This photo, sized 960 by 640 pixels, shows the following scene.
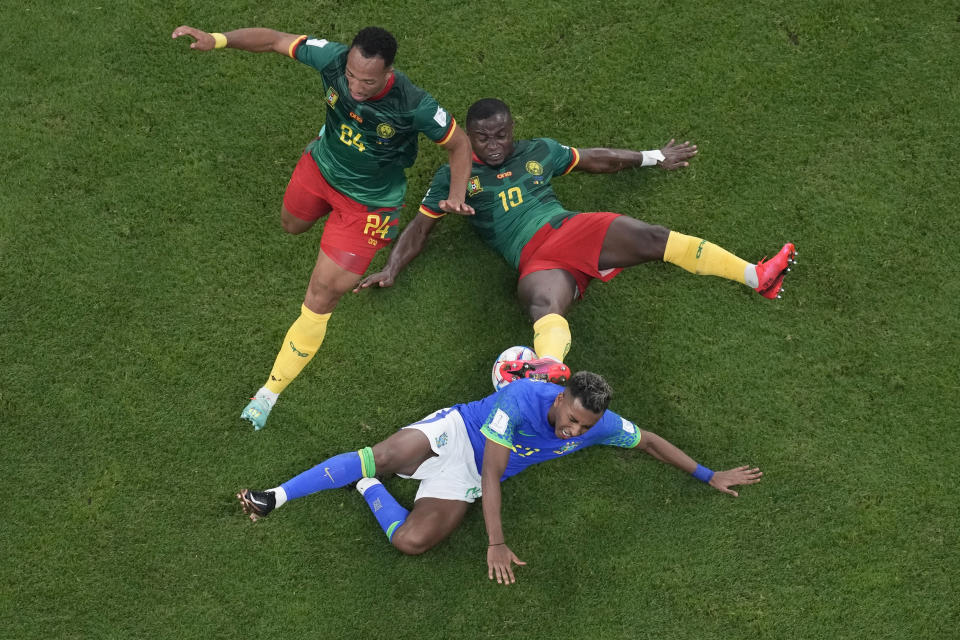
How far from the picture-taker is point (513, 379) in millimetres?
6195

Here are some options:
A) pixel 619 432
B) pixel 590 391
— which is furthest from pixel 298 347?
pixel 619 432

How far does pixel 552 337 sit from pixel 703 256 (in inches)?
51.5

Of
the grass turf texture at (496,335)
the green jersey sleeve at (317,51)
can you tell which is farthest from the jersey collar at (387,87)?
the grass turf texture at (496,335)

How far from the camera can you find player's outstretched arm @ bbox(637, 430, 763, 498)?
6258 mm

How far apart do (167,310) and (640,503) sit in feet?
13.0

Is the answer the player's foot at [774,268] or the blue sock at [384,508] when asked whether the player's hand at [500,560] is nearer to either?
the blue sock at [384,508]

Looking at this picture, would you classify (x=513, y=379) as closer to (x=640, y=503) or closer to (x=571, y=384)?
(x=571, y=384)

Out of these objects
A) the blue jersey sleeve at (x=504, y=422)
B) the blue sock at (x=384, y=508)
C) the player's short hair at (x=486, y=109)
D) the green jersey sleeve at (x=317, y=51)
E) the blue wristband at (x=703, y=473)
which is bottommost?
the blue sock at (x=384, y=508)


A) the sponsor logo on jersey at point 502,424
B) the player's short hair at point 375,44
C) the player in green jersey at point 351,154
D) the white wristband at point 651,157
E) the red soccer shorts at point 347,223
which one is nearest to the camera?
the player's short hair at point 375,44

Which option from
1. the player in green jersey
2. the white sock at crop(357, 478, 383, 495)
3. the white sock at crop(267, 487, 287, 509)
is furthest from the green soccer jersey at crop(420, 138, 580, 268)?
the white sock at crop(267, 487, 287, 509)

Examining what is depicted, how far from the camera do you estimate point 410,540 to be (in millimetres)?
6191

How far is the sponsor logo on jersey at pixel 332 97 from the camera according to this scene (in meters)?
5.34

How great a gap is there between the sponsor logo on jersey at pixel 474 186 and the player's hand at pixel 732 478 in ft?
9.16

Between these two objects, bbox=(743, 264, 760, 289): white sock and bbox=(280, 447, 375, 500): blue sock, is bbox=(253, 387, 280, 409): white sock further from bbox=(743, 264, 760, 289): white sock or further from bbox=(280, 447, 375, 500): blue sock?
bbox=(743, 264, 760, 289): white sock
